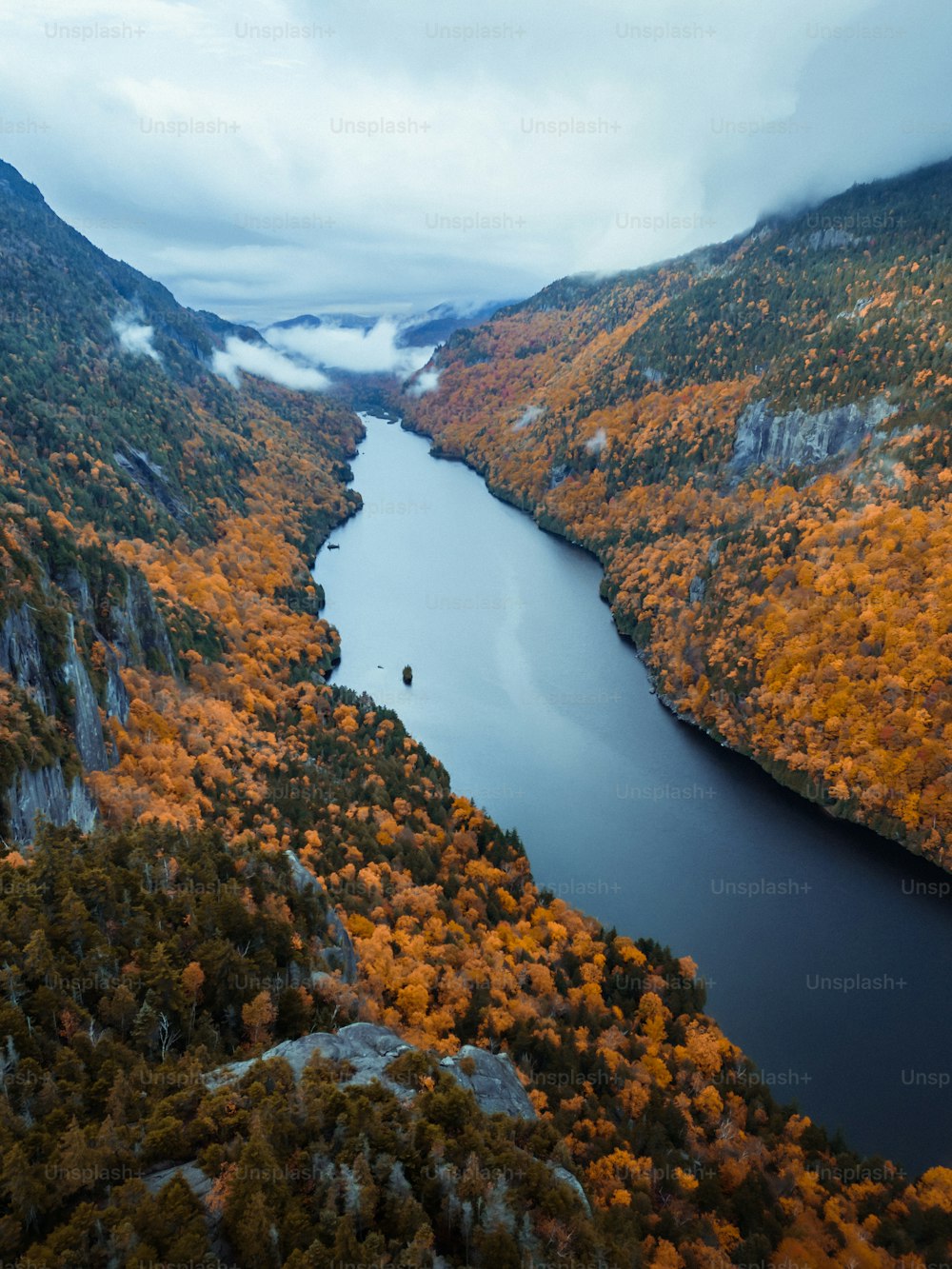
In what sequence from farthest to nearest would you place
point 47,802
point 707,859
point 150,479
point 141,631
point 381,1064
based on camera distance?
point 150,479
point 141,631
point 707,859
point 47,802
point 381,1064

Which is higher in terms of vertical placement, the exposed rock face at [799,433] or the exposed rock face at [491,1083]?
the exposed rock face at [799,433]

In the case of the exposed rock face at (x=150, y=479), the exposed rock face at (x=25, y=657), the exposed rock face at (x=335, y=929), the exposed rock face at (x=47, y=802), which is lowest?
the exposed rock face at (x=335, y=929)

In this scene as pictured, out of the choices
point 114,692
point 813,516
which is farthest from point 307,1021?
point 813,516

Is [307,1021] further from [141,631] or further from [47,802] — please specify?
[141,631]

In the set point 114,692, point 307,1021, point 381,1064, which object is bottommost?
point 307,1021

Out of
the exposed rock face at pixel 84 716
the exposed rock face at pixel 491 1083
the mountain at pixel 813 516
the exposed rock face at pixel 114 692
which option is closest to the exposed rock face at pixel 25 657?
the exposed rock face at pixel 84 716

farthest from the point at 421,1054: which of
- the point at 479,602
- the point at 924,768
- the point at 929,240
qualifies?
the point at 929,240

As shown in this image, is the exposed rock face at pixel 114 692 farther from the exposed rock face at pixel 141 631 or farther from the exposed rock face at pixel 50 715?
the exposed rock face at pixel 141 631

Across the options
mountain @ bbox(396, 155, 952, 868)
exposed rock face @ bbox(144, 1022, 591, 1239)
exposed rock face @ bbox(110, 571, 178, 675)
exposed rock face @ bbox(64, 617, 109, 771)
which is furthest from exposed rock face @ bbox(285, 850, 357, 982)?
mountain @ bbox(396, 155, 952, 868)
